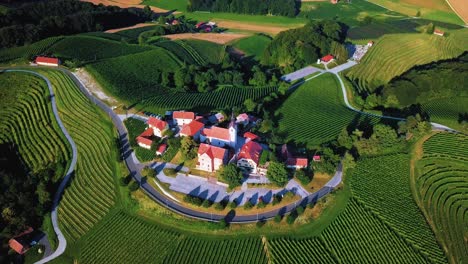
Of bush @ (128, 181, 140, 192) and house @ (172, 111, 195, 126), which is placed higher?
house @ (172, 111, 195, 126)

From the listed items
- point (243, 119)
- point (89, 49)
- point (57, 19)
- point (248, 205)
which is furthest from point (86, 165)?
point (57, 19)

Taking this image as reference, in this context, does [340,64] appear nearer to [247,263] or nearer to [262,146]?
[262,146]

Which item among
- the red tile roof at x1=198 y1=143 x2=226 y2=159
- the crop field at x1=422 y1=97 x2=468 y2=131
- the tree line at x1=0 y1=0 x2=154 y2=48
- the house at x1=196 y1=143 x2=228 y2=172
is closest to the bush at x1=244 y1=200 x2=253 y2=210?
the house at x1=196 y1=143 x2=228 y2=172

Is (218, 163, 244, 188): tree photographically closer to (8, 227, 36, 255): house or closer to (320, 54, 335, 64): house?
(8, 227, 36, 255): house

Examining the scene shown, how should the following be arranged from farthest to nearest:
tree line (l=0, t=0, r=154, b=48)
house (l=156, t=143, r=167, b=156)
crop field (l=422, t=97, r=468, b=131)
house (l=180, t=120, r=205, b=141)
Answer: tree line (l=0, t=0, r=154, b=48), crop field (l=422, t=97, r=468, b=131), house (l=180, t=120, r=205, b=141), house (l=156, t=143, r=167, b=156)

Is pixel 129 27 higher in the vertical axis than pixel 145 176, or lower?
higher

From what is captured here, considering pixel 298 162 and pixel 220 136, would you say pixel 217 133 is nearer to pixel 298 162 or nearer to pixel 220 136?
pixel 220 136

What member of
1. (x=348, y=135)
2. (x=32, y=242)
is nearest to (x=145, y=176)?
(x=32, y=242)
